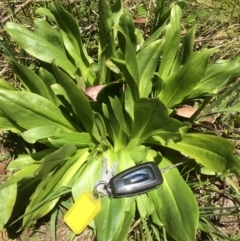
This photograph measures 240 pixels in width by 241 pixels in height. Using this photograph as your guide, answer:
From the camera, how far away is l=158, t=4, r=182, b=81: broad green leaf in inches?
64.1

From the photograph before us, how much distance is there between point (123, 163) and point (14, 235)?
1.68ft

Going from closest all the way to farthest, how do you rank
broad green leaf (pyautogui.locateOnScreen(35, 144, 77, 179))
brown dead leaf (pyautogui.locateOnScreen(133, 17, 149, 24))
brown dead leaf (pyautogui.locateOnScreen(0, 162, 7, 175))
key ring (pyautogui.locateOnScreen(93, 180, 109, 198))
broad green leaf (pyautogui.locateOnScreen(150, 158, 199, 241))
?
broad green leaf (pyautogui.locateOnScreen(35, 144, 77, 179)) → broad green leaf (pyautogui.locateOnScreen(150, 158, 199, 241)) → key ring (pyautogui.locateOnScreen(93, 180, 109, 198)) → brown dead leaf (pyautogui.locateOnScreen(0, 162, 7, 175)) → brown dead leaf (pyautogui.locateOnScreen(133, 17, 149, 24))

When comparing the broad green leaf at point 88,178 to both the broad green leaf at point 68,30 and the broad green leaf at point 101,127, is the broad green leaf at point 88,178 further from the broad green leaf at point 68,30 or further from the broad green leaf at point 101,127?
the broad green leaf at point 68,30

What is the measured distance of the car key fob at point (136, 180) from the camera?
1.60 metres

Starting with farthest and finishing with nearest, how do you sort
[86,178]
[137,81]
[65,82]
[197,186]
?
[197,186], [86,178], [137,81], [65,82]

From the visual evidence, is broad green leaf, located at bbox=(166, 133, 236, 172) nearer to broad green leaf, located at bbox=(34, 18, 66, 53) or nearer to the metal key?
the metal key

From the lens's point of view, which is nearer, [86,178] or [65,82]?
[65,82]

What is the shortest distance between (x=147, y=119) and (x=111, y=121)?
0.17 meters

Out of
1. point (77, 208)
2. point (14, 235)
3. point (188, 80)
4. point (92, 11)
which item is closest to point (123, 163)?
point (77, 208)

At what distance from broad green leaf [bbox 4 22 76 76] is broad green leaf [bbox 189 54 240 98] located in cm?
51

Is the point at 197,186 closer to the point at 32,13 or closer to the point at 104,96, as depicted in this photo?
the point at 104,96

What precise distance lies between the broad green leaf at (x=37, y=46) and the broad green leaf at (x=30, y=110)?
22cm

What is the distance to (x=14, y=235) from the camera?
1.77 meters

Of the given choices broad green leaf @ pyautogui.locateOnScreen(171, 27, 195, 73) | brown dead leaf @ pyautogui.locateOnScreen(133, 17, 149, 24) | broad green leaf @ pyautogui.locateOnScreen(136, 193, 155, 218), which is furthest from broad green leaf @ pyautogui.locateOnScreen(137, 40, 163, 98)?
brown dead leaf @ pyautogui.locateOnScreen(133, 17, 149, 24)
